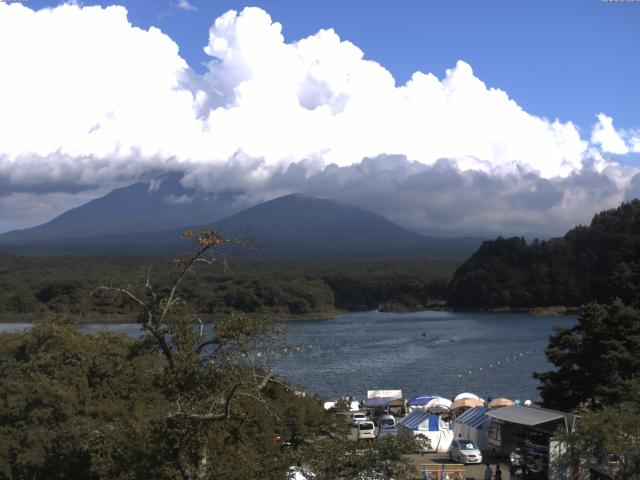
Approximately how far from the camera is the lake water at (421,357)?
28.7 metres

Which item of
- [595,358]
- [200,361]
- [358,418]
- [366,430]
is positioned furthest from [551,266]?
[200,361]

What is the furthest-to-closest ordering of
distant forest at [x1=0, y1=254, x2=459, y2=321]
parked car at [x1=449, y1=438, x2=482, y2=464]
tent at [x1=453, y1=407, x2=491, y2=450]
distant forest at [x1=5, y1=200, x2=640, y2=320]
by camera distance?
distant forest at [x1=5, y1=200, x2=640, y2=320], distant forest at [x1=0, y1=254, x2=459, y2=321], tent at [x1=453, y1=407, x2=491, y2=450], parked car at [x1=449, y1=438, x2=482, y2=464]

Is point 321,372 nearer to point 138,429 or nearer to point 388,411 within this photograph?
point 388,411

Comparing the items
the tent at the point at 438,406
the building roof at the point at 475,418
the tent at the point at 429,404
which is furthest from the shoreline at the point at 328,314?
the building roof at the point at 475,418

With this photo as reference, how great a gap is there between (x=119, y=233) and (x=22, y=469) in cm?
18032

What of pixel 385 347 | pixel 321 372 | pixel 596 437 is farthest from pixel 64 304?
pixel 596 437

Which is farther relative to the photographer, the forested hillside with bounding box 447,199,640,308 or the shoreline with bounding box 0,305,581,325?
the forested hillside with bounding box 447,199,640,308

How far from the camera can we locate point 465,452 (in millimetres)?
14320

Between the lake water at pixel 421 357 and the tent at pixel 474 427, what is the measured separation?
3303 mm

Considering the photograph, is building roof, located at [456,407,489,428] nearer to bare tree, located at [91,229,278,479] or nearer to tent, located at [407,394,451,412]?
tent, located at [407,394,451,412]

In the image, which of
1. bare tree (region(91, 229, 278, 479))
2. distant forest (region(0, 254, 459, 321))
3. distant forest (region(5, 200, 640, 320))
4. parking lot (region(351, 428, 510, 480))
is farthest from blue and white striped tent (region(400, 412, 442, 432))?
distant forest (region(5, 200, 640, 320))

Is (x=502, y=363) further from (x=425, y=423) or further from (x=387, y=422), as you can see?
(x=425, y=423)

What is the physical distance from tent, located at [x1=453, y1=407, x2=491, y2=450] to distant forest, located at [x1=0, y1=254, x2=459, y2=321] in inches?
1392

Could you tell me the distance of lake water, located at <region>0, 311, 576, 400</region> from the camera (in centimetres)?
2867
